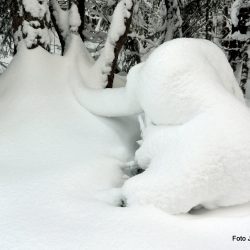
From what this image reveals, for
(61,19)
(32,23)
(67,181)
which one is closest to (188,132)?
(67,181)

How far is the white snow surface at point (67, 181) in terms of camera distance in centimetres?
249

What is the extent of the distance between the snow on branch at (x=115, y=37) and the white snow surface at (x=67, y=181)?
1.27 feet

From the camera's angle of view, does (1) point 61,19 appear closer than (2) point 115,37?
No

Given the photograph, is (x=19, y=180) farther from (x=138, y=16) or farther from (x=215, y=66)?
(x=138, y=16)

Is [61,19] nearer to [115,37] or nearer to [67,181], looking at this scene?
[115,37]

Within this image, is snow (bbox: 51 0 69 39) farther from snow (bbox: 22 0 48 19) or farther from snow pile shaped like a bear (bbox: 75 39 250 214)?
snow pile shaped like a bear (bbox: 75 39 250 214)

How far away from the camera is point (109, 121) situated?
448 cm

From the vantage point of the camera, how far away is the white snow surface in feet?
8.17

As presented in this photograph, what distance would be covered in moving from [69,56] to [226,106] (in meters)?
2.58

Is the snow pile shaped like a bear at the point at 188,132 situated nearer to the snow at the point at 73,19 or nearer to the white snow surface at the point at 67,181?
the white snow surface at the point at 67,181

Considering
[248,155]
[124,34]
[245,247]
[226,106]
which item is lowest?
[245,247]

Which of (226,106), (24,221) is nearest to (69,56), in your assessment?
(226,106)

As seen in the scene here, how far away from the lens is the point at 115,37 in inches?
205

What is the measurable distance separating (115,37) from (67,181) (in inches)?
103
